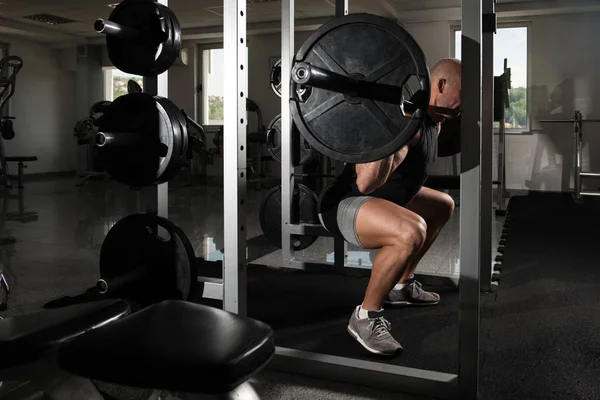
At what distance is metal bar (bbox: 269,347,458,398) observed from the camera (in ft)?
4.46

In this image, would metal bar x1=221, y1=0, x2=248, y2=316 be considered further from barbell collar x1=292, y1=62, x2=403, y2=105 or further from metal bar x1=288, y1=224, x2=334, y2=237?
metal bar x1=288, y1=224, x2=334, y2=237

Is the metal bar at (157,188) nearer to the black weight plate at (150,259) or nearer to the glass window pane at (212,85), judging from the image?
the black weight plate at (150,259)

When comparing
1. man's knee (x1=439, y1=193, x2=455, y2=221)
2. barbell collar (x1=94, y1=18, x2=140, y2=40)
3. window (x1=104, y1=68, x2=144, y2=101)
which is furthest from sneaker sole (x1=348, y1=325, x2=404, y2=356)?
window (x1=104, y1=68, x2=144, y2=101)

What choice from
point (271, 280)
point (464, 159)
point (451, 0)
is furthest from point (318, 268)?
point (451, 0)

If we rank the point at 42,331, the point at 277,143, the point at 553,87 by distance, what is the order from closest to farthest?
the point at 42,331 < the point at 277,143 < the point at 553,87

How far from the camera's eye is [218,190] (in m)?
6.90

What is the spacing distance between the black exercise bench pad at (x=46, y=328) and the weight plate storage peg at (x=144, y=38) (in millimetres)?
939

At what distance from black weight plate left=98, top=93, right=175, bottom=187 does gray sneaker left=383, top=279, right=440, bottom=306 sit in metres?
1.05

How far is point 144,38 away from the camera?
158 cm

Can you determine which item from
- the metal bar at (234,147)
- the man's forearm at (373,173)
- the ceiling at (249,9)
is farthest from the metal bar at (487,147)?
the ceiling at (249,9)

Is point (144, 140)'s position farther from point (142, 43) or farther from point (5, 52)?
point (5, 52)

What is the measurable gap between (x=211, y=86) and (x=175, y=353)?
856cm

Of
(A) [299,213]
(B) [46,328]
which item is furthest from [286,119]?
(B) [46,328]

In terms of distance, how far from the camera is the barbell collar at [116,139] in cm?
149
